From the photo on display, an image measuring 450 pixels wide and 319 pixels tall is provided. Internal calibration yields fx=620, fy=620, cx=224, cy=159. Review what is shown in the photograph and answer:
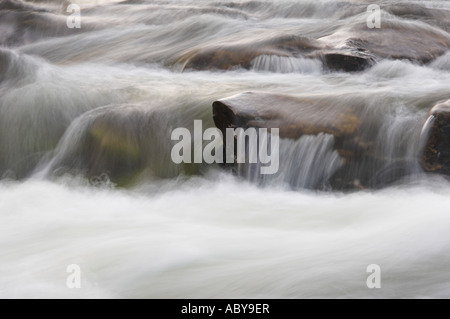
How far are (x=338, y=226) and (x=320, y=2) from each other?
524cm

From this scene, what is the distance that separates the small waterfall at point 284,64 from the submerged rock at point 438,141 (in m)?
1.89

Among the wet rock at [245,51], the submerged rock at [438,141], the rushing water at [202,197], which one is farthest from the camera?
the wet rock at [245,51]

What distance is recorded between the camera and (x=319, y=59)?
534 cm

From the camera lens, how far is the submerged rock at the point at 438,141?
3.46 m

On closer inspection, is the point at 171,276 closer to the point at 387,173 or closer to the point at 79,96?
the point at 387,173

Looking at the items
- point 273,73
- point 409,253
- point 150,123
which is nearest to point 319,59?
point 273,73

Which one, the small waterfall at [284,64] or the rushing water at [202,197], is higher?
the small waterfall at [284,64]

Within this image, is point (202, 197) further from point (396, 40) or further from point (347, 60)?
point (396, 40)

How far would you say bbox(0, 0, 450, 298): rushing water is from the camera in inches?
113

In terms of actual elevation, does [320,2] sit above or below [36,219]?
above

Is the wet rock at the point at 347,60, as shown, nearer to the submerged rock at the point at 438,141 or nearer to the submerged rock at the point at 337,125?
the submerged rock at the point at 337,125
